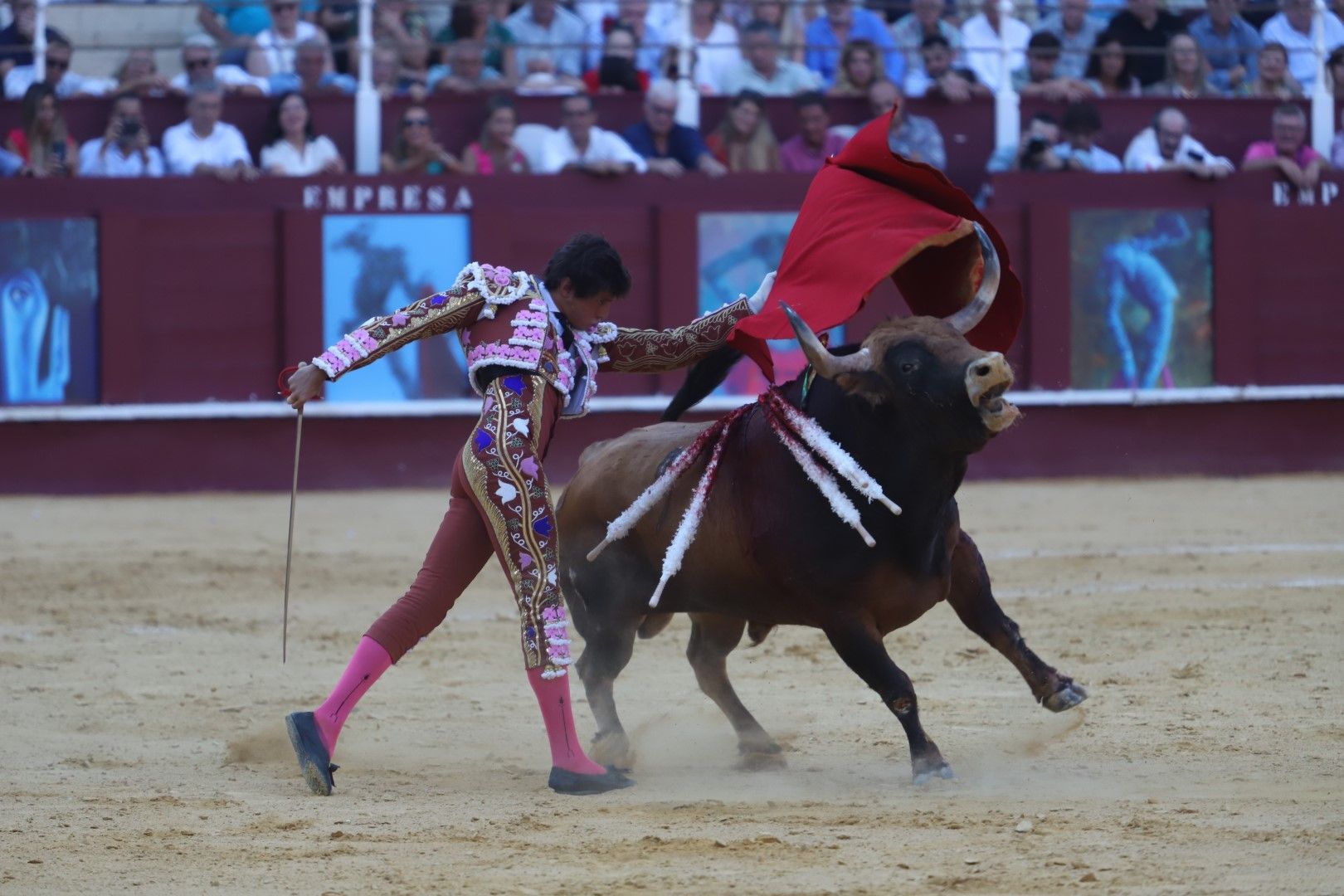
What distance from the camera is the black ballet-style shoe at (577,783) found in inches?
163

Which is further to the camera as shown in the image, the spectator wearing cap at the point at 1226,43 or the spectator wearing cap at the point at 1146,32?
the spectator wearing cap at the point at 1226,43

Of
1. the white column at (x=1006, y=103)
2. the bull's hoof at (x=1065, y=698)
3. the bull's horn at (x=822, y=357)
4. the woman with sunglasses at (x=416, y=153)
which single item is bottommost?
the bull's hoof at (x=1065, y=698)

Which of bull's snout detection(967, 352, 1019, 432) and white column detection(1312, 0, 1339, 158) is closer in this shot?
bull's snout detection(967, 352, 1019, 432)

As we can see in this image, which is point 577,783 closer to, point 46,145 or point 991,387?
point 991,387

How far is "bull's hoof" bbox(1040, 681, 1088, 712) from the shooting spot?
4.34m

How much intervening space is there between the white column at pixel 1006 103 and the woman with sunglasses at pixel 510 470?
6.37 m

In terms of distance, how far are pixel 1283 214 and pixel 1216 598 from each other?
4473 mm

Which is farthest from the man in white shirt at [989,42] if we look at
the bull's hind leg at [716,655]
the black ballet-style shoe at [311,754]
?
the black ballet-style shoe at [311,754]

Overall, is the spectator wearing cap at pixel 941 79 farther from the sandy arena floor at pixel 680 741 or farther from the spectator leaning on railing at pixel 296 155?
the spectator leaning on railing at pixel 296 155

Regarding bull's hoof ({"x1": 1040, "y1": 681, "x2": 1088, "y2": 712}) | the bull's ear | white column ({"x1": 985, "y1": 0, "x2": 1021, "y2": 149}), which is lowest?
bull's hoof ({"x1": 1040, "y1": 681, "x2": 1088, "y2": 712})

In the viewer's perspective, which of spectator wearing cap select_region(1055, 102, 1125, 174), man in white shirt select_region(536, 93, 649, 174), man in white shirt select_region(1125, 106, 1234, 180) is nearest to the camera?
man in white shirt select_region(536, 93, 649, 174)

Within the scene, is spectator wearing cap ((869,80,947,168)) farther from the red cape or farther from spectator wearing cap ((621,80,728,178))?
the red cape

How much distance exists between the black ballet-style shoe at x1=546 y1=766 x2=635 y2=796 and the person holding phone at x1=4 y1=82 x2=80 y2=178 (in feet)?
21.4

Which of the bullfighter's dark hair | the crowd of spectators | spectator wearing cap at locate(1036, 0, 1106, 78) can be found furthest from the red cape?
spectator wearing cap at locate(1036, 0, 1106, 78)
